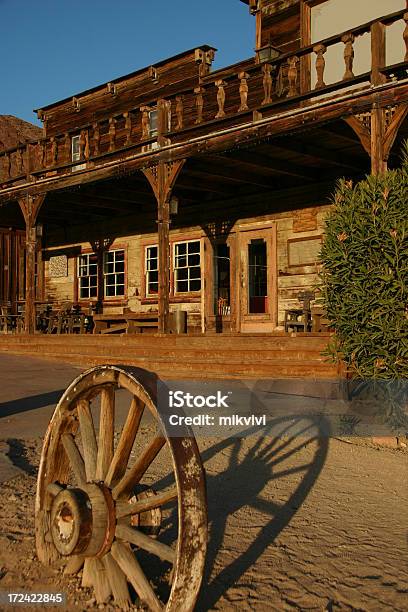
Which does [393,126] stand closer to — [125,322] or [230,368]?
[230,368]

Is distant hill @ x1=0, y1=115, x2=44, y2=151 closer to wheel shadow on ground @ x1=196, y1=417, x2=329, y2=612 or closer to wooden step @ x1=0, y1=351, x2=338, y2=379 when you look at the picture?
wooden step @ x1=0, y1=351, x2=338, y2=379

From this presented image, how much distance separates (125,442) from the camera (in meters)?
3.30

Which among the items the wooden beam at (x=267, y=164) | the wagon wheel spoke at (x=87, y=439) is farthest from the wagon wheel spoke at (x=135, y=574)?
the wooden beam at (x=267, y=164)

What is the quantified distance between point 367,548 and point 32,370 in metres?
9.12

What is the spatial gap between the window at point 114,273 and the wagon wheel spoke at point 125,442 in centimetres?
1478

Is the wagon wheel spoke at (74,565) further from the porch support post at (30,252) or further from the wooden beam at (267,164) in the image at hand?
the porch support post at (30,252)

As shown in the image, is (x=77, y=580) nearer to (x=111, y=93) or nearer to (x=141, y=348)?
(x=141, y=348)

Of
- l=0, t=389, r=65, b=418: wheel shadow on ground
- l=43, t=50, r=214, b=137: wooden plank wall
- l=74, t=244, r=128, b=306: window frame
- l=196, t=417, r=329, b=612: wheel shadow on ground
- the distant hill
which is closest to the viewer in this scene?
l=196, t=417, r=329, b=612: wheel shadow on ground

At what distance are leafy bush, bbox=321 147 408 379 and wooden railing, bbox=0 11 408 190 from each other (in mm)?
3070

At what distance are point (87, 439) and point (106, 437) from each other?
142mm

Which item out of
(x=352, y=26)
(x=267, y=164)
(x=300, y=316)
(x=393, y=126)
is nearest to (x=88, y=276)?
(x=300, y=316)

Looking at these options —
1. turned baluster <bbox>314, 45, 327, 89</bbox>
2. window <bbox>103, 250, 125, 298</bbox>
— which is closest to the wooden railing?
turned baluster <bbox>314, 45, 327, 89</bbox>

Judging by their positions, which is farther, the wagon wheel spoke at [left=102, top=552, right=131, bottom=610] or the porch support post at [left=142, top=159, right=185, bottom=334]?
the porch support post at [left=142, top=159, right=185, bottom=334]

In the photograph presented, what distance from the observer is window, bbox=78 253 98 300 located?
18.8 m
